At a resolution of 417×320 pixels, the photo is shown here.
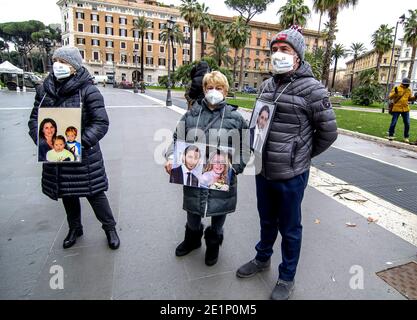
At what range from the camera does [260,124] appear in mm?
2115

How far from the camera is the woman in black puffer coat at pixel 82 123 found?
2367mm

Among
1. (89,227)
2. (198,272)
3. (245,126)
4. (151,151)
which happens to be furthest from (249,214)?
(151,151)

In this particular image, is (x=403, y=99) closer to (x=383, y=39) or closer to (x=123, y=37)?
(x=383, y=39)

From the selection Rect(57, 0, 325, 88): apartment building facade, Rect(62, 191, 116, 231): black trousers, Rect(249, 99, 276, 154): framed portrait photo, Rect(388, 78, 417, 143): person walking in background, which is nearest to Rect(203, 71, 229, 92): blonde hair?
Rect(249, 99, 276, 154): framed portrait photo

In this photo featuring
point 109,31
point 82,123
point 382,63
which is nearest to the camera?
point 82,123

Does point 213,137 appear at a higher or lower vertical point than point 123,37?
lower

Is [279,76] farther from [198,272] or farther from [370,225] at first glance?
[370,225]

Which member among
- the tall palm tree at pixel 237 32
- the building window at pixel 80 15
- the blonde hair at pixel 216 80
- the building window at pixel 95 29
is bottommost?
the blonde hair at pixel 216 80

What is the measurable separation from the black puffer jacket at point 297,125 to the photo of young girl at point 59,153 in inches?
62.8

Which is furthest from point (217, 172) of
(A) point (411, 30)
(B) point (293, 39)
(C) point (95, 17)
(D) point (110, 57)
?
(C) point (95, 17)

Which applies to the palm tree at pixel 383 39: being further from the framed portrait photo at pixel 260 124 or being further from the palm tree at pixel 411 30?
the framed portrait photo at pixel 260 124

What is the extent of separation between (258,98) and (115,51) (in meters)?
67.0

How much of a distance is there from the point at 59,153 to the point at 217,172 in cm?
132

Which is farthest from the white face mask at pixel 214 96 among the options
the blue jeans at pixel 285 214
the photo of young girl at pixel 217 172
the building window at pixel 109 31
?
the building window at pixel 109 31
